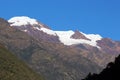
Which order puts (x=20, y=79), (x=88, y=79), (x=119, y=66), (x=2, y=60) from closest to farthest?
(x=119, y=66), (x=88, y=79), (x=20, y=79), (x=2, y=60)

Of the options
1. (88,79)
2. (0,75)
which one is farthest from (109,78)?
(0,75)

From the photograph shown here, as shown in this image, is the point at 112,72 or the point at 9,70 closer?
the point at 112,72

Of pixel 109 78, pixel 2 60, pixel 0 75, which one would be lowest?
pixel 109 78

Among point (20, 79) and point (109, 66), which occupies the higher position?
point (20, 79)

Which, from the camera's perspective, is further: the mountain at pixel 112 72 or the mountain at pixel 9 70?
the mountain at pixel 9 70

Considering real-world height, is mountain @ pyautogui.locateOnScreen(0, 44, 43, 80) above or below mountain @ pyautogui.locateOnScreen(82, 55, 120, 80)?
above

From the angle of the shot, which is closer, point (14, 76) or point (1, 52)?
point (14, 76)

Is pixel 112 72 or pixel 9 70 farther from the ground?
pixel 9 70

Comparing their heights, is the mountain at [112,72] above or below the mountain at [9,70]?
below

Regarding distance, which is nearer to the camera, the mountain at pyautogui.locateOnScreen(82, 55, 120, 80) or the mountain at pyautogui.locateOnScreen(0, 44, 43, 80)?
the mountain at pyautogui.locateOnScreen(82, 55, 120, 80)

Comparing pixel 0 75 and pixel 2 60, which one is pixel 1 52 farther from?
pixel 0 75

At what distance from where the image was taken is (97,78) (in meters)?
80.2

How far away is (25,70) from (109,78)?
264 ft

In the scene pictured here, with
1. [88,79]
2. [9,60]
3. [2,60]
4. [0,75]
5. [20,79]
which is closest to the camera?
[88,79]
